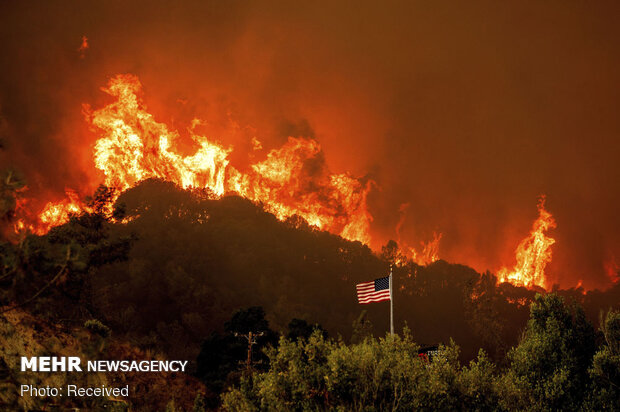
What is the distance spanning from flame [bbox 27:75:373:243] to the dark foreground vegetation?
19.2 meters

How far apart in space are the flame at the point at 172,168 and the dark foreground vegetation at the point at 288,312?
756 inches

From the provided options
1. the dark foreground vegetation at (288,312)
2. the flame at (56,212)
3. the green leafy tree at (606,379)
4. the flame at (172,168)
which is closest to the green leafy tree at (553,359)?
the dark foreground vegetation at (288,312)

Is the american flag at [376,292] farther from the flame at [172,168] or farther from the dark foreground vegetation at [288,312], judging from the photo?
the flame at [172,168]

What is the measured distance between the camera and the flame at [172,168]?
144500 millimetres

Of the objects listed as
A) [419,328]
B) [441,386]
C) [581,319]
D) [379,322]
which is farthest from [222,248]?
[441,386]

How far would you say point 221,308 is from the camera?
102 metres

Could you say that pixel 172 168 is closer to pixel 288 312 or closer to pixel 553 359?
pixel 288 312

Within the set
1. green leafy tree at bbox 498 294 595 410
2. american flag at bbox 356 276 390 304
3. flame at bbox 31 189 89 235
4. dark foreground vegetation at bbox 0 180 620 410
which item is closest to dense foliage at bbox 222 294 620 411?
dark foreground vegetation at bbox 0 180 620 410

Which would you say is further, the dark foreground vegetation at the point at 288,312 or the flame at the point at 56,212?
the flame at the point at 56,212

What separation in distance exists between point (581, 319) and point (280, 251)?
98.0 metres

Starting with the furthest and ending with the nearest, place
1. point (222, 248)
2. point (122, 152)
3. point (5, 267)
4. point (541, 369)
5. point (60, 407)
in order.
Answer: point (122, 152) → point (222, 248) → point (541, 369) → point (60, 407) → point (5, 267)

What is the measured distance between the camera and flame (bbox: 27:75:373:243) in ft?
474

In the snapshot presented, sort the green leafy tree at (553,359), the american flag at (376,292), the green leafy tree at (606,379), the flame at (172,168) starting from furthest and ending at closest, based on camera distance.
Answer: the flame at (172,168), the american flag at (376,292), the green leafy tree at (553,359), the green leafy tree at (606,379)

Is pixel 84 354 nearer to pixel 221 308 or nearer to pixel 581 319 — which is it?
pixel 581 319
